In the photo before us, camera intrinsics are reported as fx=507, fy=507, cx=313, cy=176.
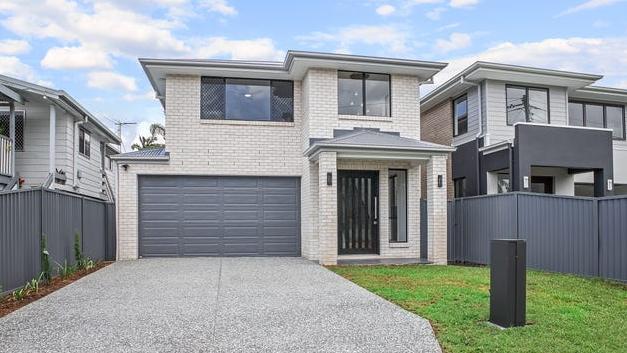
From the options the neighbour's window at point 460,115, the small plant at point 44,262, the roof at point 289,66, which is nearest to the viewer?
the small plant at point 44,262

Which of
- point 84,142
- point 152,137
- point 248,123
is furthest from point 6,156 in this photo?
point 152,137

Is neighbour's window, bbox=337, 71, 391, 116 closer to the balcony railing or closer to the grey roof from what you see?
the grey roof

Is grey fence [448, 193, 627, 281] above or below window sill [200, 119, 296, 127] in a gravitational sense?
below

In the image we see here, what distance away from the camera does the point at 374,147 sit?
12586 millimetres

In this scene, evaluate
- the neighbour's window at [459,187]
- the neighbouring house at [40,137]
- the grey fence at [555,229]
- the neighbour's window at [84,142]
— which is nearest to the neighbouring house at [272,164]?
the grey fence at [555,229]

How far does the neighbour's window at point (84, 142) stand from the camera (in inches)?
722

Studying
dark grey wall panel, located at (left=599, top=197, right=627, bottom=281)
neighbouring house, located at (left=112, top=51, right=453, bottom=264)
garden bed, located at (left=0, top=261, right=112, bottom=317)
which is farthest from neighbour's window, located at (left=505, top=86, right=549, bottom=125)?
garden bed, located at (left=0, top=261, right=112, bottom=317)

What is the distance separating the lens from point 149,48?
23.1 metres

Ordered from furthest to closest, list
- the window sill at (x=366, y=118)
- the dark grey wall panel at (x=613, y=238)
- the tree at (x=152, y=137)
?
the tree at (x=152, y=137)
the window sill at (x=366, y=118)
the dark grey wall panel at (x=613, y=238)

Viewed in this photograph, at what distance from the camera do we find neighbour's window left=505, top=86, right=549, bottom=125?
54.6ft

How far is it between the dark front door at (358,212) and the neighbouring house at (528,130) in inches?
161

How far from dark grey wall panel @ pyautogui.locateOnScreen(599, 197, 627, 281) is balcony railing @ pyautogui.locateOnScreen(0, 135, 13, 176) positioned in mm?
14884

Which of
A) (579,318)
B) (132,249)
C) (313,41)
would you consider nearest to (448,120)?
(313,41)

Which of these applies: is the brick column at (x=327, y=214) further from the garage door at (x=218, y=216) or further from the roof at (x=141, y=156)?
the roof at (x=141, y=156)
